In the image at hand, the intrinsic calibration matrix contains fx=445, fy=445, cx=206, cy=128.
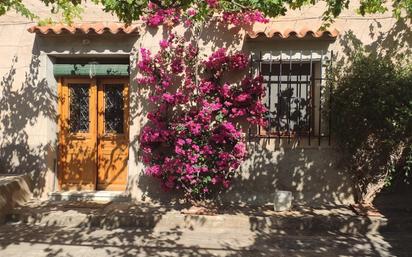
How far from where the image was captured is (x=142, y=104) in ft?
28.2

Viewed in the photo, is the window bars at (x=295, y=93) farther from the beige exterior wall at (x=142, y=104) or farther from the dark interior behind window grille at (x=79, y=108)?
the dark interior behind window grille at (x=79, y=108)

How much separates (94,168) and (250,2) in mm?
5519

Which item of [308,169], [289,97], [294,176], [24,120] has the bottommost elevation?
[294,176]

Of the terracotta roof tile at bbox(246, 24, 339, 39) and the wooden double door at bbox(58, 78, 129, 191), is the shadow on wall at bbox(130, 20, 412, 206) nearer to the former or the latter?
the terracotta roof tile at bbox(246, 24, 339, 39)

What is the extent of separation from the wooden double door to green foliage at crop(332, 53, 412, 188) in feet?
13.9

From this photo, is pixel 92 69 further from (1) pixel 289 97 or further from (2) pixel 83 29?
(1) pixel 289 97

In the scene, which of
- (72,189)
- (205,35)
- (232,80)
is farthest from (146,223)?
(205,35)

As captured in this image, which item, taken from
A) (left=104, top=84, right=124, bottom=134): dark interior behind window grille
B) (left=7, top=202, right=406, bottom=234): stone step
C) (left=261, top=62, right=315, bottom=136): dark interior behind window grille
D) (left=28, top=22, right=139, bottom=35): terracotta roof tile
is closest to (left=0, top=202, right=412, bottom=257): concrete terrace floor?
(left=7, top=202, right=406, bottom=234): stone step

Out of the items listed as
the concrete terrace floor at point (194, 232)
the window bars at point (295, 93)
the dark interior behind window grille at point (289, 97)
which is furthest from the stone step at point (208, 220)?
the dark interior behind window grille at point (289, 97)

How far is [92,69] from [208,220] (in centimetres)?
379

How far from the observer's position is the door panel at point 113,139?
906 centimetres

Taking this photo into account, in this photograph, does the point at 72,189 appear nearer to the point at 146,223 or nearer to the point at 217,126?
the point at 146,223

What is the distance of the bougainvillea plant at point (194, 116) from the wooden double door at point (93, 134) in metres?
0.85

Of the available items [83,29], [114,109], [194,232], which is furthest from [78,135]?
[194,232]
